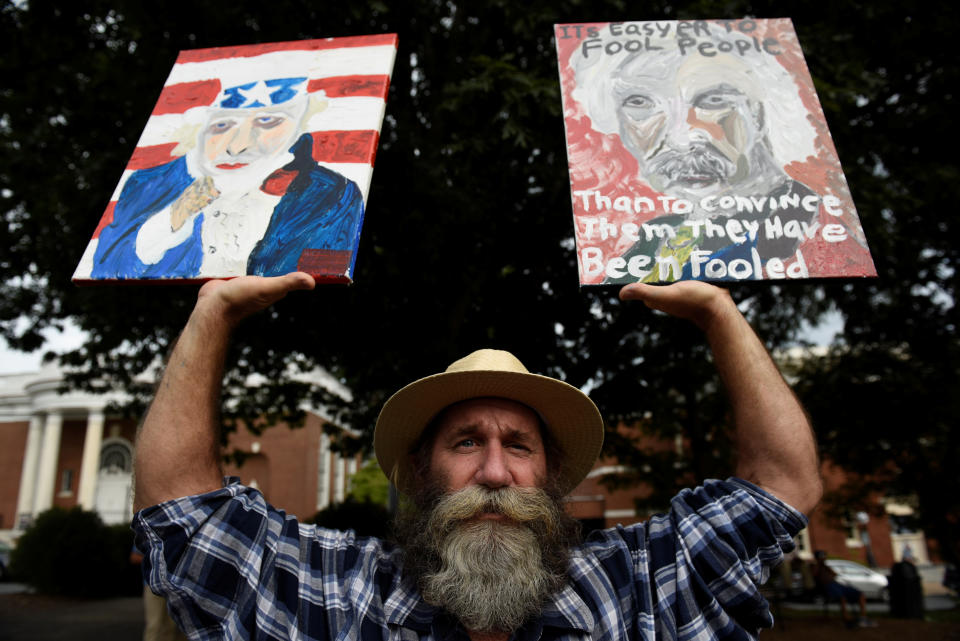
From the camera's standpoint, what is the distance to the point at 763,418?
1897 millimetres

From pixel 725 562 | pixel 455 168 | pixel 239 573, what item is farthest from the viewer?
pixel 455 168

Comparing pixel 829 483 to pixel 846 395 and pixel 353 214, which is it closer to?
pixel 846 395

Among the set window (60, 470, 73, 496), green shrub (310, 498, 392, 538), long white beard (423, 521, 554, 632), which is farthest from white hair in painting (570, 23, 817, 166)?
window (60, 470, 73, 496)

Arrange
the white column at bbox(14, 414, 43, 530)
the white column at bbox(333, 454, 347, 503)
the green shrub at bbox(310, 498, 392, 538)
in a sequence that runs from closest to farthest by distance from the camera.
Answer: the green shrub at bbox(310, 498, 392, 538)
the white column at bbox(14, 414, 43, 530)
the white column at bbox(333, 454, 347, 503)

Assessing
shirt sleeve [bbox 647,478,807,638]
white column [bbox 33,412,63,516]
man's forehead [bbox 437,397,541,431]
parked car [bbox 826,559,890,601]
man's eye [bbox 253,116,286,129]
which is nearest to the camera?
shirt sleeve [bbox 647,478,807,638]

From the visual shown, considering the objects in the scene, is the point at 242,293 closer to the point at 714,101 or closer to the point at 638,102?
the point at 638,102

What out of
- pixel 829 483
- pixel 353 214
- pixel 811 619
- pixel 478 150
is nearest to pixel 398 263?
pixel 478 150

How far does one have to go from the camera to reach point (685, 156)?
224cm

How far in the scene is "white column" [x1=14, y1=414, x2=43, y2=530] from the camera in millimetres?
29125

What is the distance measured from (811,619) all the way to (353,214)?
1384cm

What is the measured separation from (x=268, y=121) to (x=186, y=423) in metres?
1.23

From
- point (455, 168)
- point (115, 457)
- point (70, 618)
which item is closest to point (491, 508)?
point (455, 168)

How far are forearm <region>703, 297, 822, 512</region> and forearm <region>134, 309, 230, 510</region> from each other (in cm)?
149

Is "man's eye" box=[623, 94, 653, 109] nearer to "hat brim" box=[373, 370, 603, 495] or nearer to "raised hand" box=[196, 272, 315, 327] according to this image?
"hat brim" box=[373, 370, 603, 495]
